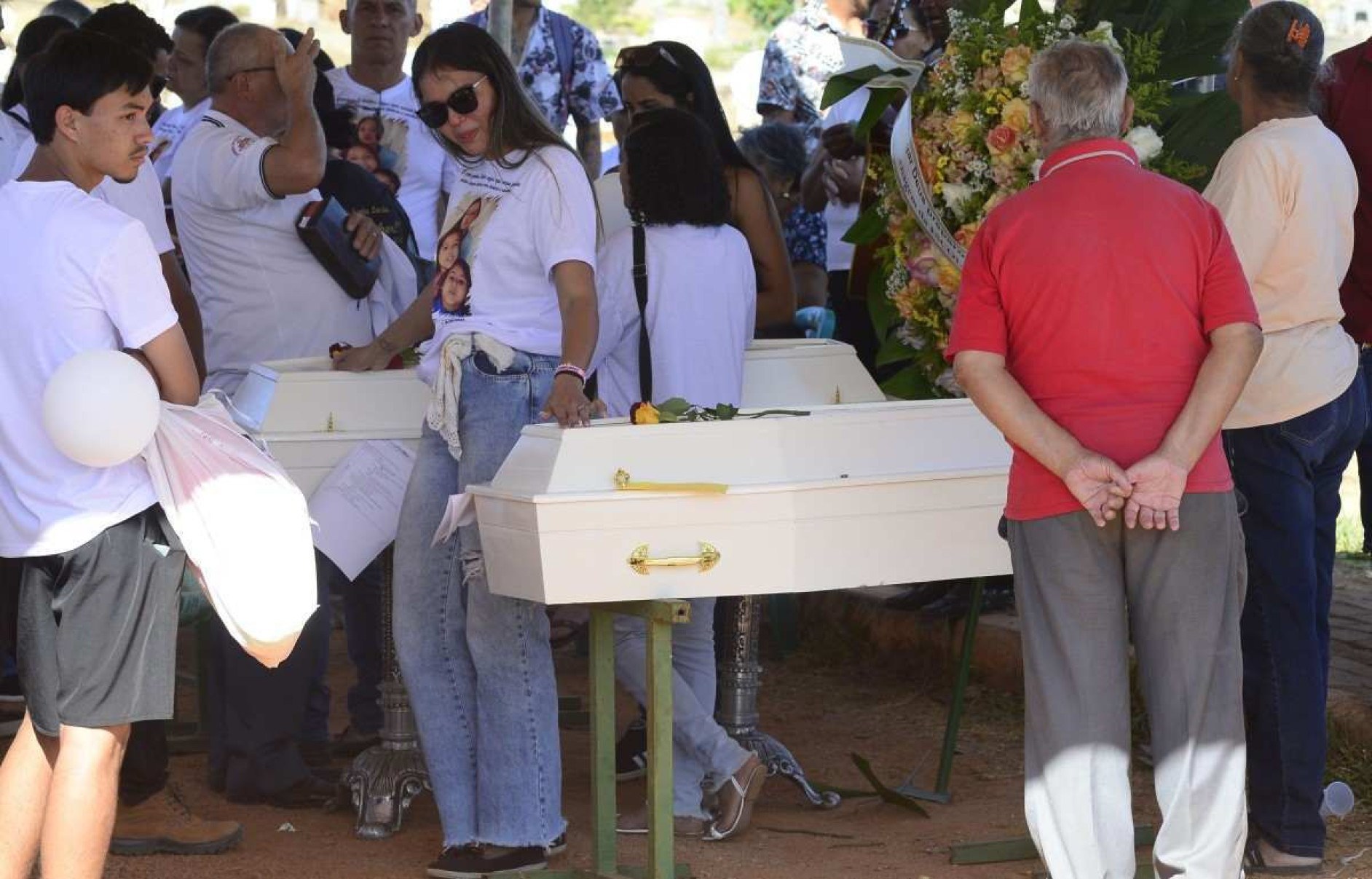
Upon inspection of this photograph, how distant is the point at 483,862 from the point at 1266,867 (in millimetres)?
1786

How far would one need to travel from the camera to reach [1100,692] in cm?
368

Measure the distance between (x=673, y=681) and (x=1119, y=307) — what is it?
1712 millimetres

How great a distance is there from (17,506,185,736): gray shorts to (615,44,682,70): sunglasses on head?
226 cm

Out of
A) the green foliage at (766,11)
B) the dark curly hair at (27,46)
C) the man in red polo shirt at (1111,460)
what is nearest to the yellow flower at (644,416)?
the man in red polo shirt at (1111,460)

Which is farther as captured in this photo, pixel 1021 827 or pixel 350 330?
pixel 350 330

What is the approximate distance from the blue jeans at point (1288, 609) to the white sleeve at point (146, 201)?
2.65 metres

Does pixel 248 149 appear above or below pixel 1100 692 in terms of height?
above

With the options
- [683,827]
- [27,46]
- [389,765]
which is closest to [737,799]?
[683,827]

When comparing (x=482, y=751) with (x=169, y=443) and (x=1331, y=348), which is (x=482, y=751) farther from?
(x=1331, y=348)

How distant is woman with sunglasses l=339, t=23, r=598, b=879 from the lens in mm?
4418

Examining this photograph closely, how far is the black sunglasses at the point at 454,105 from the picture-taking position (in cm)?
441

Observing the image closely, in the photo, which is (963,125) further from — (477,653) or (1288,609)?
(477,653)

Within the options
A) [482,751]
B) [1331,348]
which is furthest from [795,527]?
[1331,348]

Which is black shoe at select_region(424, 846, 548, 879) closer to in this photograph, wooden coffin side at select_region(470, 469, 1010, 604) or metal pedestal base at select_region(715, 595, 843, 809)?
wooden coffin side at select_region(470, 469, 1010, 604)
